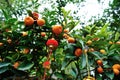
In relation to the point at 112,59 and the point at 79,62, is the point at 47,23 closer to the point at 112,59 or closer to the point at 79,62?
the point at 79,62

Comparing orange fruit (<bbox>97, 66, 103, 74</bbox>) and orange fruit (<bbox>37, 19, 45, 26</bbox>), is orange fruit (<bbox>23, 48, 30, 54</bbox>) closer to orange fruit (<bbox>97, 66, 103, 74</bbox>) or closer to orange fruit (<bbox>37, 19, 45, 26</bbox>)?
orange fruit (<bbox>37, 19, 45, 26</bbox>)

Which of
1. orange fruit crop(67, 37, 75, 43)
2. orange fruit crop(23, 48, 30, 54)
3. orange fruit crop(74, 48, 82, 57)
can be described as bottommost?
orange fruit crop(74, 48, 82, 57)

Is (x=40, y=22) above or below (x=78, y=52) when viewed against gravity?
above

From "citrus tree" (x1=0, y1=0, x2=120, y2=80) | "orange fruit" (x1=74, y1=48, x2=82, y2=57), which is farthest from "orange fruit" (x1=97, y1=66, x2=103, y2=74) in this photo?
"orange fruit" (x1=74, y1=48, x2=82, y2=57)

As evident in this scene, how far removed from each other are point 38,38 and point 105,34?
331mm

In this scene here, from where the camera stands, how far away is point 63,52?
57.8 inches

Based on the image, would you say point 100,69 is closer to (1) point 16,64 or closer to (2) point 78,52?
(2) point 78,52

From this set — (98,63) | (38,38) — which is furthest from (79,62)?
(38,38)

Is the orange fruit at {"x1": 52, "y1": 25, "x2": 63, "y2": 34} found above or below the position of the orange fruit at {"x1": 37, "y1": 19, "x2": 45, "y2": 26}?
below

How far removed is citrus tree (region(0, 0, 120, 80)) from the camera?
1.34 meters

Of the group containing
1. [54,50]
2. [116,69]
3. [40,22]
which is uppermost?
[40,22]

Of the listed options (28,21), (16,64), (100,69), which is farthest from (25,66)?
(100,69)

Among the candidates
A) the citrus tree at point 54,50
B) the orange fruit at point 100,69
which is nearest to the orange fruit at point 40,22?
→ the citrus tree at point 54,50

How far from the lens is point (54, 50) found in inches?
53.1
